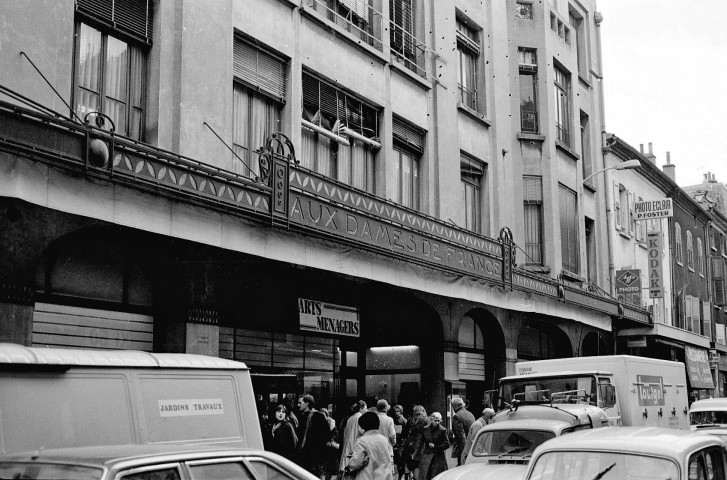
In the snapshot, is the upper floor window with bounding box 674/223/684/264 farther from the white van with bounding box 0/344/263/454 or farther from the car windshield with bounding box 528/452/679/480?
the car windshield with bounding box 528/452/679/480

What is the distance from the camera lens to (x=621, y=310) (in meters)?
30.4

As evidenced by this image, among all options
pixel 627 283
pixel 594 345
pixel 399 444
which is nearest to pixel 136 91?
pixel 399 444

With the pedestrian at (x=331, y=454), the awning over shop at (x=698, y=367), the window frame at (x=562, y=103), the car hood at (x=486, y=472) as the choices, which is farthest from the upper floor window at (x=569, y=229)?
the car hood at (x=486, y=472)

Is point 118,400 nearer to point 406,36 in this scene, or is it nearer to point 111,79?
point 111,79

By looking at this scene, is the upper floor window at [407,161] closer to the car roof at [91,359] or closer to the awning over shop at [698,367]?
the car roof at [91,359]

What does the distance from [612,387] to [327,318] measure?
573 cm

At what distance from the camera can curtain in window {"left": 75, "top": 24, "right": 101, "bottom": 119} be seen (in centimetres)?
1352

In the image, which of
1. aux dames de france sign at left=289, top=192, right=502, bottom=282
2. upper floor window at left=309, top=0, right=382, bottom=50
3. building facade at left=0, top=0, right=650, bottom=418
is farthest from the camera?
upper floor window at left=309, top=0, right=382, bottom=50

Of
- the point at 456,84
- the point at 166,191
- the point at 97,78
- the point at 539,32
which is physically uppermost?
the point at 539,32

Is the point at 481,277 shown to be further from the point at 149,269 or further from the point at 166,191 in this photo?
the point at 166,191

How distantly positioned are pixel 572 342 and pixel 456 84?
380 inches

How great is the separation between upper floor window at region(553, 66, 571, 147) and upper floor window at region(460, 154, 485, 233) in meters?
5.87

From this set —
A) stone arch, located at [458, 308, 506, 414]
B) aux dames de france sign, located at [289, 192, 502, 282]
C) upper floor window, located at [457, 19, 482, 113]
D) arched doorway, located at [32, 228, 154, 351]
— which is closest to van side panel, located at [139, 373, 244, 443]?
arched doorway, located at [32, 228, 154, 351]

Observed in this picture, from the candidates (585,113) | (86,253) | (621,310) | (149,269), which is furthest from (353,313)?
(585,113)
